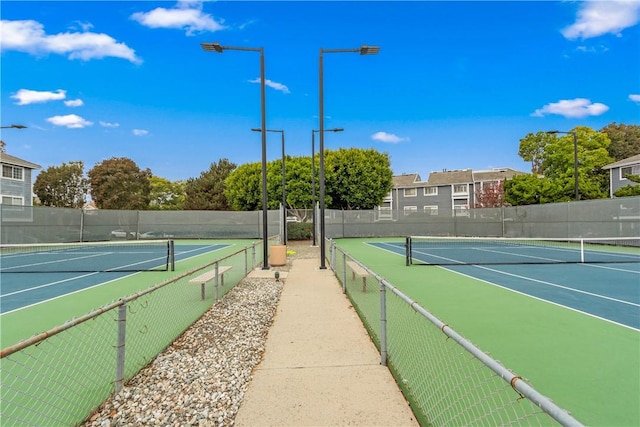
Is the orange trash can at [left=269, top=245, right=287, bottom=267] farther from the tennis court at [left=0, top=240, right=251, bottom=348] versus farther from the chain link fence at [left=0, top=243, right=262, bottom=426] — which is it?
the chain link fence at [left=0, top=243, right=262, bottom=426]

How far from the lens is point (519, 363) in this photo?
4914 millimetres

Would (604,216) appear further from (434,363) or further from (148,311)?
(148,311)

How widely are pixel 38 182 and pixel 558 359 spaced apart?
6410cm

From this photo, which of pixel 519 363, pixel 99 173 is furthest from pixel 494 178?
pixel 519 363

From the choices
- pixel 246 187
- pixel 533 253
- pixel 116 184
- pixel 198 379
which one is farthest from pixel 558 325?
pixel 116 184

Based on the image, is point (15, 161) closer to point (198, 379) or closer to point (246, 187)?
point (246, 187)

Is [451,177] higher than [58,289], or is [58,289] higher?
[451,177]

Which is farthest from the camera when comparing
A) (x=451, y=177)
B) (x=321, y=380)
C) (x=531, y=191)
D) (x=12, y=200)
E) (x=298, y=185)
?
(x=451, y=177)

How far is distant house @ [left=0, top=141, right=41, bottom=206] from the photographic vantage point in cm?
3309

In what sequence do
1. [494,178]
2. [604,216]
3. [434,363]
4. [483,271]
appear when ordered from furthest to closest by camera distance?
[494,178]
[604,216]
[483,271]
[434,363]

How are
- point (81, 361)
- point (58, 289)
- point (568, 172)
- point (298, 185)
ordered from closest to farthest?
point (81, 361), point (58, 289), point (568, 172), point (298, 185)

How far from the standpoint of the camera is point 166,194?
7194cm

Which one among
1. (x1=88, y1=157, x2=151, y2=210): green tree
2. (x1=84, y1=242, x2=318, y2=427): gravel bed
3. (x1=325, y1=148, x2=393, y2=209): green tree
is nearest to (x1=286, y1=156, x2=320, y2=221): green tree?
(x1=325, y1=148, x2=393, y2=209): green tree

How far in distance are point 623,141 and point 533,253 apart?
49.7m
